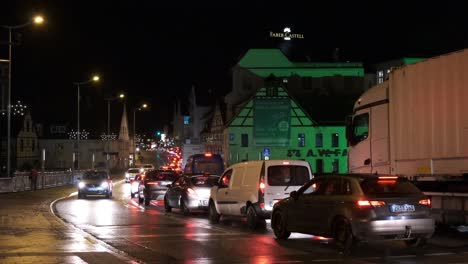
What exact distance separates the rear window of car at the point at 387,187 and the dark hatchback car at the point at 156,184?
17569 millimetres

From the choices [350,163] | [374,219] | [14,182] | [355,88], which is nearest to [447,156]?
[374,219]

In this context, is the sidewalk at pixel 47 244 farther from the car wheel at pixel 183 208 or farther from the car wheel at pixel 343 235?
the car wheel at pixel 183 208

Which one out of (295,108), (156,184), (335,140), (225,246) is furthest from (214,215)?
(335,140)

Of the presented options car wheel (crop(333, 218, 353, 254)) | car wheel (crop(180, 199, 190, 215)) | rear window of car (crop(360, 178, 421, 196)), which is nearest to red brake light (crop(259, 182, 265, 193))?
car wheel (crop(333, 218, 353, 254))

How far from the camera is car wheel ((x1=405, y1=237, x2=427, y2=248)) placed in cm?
1369

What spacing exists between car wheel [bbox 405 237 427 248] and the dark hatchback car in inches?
676

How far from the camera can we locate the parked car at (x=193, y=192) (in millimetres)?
23172

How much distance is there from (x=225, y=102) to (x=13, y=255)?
67.6 m

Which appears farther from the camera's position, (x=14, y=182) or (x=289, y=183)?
(x=14, y=182)

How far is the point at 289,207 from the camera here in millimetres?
15180

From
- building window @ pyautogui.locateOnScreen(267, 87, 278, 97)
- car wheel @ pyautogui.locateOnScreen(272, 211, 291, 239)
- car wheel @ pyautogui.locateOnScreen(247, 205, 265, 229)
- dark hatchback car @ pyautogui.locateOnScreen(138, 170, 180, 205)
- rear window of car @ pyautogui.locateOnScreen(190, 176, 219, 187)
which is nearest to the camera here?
car wheel @ pyautogui.locateOnScreen(272, 211, 291, 239)

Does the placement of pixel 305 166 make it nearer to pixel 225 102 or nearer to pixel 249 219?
pixel 249 219

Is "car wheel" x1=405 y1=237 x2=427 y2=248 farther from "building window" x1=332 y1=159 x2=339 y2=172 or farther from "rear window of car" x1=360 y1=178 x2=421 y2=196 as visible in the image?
"building window" x1=332 y1=159 x2=339 y2=172

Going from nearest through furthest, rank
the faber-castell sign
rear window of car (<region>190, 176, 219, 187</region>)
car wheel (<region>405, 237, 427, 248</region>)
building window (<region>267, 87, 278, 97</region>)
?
car wheel (<region>405, 237, 427, 248</region>), rear window of car (<region>190, 176, 219, 187</region>), building window (<region>267, 87, 278, 97</region>), the faber-castell sign
